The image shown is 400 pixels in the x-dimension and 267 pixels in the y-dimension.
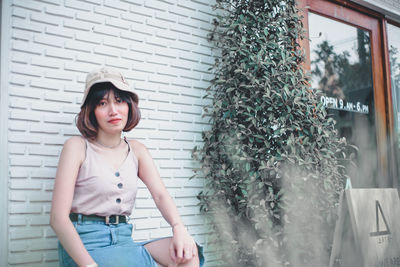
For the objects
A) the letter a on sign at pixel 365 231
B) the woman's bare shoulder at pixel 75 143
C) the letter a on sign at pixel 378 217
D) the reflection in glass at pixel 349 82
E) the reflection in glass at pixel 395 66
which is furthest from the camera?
the reflection in glass at pixel 395 66

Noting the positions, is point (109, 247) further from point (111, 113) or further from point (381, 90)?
point (381, 90)

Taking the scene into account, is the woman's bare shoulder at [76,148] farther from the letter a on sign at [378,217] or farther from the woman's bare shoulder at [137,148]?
the letter a on sign at [378,217]

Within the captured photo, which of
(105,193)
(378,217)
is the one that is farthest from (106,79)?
(378,217)

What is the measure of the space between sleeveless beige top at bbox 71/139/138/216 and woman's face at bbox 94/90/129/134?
0.12m

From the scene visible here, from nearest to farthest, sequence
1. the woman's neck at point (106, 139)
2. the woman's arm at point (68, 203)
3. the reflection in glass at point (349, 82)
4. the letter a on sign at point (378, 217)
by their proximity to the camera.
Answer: the woman's arm at point (68, 203), the woman's neck at point (106, 139), the letter a on sign at point (378, 217), the reflection in glass at point (349, 82)

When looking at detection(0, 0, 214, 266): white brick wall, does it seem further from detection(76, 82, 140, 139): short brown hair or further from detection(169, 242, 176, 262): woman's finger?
detection(169, 242, 176, 262): woman's finger

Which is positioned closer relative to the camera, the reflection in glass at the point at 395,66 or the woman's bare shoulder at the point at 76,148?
the woman's bare shoulder at the point at 76,148

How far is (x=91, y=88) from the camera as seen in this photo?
75.4 inches

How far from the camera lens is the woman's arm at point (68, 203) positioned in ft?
5.15

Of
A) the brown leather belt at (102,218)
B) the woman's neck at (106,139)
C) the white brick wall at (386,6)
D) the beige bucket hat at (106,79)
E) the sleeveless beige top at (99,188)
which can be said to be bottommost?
the brown leather belt at (102,218)

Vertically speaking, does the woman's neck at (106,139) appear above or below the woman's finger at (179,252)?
above

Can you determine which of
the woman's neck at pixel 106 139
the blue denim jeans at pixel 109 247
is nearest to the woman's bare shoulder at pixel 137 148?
the woman's neck at pixel 106 139

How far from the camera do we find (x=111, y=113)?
6.12 ft

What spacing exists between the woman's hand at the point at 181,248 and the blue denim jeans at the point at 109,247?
0.12 metres
